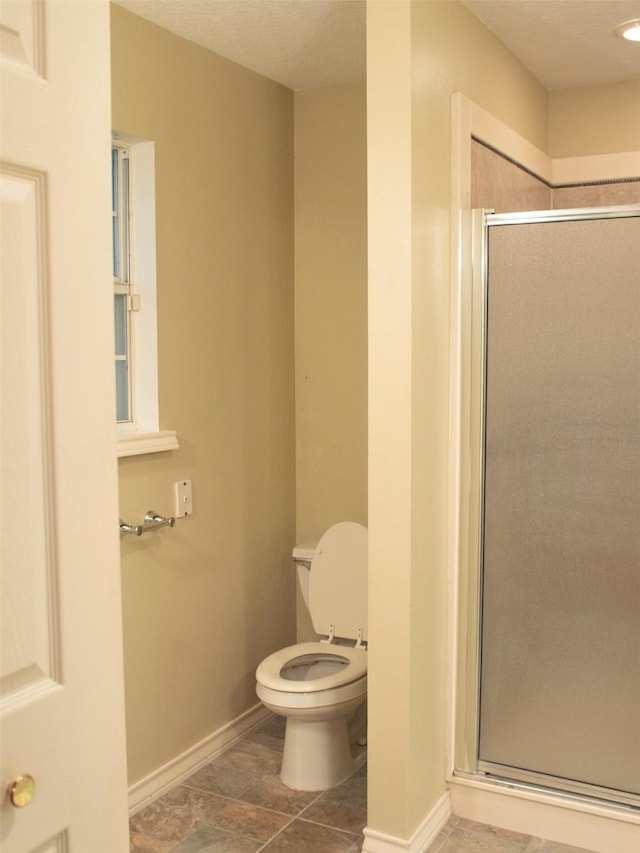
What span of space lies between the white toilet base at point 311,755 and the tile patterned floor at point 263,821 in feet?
0.11

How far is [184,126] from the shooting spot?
2949 millimetres

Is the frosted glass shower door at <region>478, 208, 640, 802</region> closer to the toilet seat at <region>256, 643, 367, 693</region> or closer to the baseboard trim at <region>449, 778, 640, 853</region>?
the baseboard trim at <region>449, 778, 640, 853</region>

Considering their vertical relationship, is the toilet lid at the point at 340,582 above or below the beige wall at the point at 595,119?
below

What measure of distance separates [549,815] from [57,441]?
2195 mm

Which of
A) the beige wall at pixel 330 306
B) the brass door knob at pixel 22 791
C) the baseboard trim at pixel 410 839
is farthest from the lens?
the beige wall at pixel 330 306

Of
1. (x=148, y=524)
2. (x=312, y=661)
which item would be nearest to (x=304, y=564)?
(x=312, y=661)

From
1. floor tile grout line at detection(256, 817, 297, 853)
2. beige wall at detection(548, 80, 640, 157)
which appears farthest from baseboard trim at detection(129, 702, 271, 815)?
beige wall at detection(548, 80, 640, 157)

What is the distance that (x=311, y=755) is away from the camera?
298cm

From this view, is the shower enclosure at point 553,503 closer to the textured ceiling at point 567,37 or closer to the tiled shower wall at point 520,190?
the tiled shower wall at point 520,190

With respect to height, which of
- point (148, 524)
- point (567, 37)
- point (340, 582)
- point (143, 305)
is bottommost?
point (340, 582)

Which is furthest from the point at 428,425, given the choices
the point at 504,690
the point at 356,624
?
the point at 356,624

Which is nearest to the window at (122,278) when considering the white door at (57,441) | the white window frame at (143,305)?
the white window frame at (143,305)

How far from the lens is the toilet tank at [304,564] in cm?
357

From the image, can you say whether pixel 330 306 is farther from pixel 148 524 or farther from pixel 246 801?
pixel 246 801
